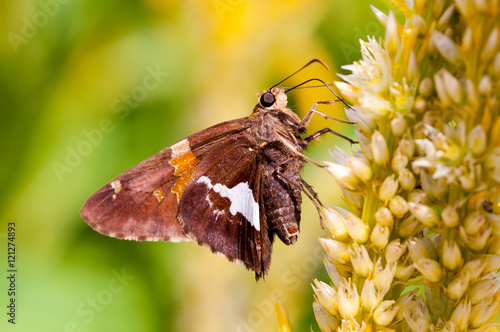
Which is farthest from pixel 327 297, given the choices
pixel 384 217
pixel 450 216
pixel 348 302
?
pixel 450 216

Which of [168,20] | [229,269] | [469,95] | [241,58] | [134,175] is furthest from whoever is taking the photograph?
[168,20]

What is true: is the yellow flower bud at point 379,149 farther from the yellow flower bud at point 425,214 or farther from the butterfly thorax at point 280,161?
the butterfly thorax at point 280,161

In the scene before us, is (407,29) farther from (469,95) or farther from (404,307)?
(404,307)

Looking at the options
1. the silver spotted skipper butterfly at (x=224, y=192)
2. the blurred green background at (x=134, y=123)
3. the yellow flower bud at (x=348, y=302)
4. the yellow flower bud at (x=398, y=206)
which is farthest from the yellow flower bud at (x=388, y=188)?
the blurred green background at (x=134, y=123)

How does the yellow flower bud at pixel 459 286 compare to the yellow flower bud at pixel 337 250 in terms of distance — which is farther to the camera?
the yellow flower bud at pixel 337 250

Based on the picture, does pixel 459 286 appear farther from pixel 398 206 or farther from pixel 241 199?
pixel 241 199

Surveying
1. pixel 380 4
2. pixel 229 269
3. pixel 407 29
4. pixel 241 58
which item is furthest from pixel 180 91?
pixel 407 29

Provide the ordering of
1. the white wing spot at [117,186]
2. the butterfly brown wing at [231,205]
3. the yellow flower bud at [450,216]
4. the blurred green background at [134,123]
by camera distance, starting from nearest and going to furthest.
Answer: the yellow flower bud at [450,216], the butterfly brown wing at [231,205], the white wing spot at [117,186], the blurred green background at [134,123]
